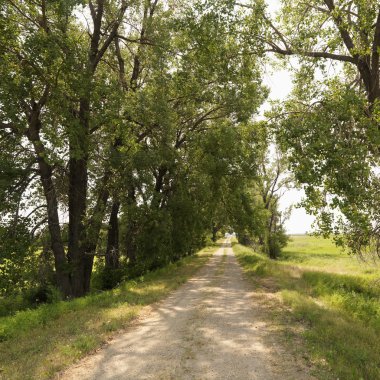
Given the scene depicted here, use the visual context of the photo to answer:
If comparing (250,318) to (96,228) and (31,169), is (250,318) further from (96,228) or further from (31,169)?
(31,169)

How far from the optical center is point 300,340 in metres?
7.50

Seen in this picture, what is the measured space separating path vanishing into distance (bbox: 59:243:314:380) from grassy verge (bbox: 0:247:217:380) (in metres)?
0.40

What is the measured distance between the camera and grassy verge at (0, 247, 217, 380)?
21.0 ft

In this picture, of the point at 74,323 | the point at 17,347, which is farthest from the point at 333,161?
the point at 17,347

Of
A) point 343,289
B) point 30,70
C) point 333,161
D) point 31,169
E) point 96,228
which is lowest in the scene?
point 343,289

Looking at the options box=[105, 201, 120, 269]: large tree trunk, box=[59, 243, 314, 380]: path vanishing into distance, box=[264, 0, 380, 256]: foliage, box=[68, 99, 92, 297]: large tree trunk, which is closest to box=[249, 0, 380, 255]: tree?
box=[264, 0, 380, 256]: foliage

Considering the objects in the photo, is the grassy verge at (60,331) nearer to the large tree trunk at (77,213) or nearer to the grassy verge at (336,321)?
the large tree trunk at (77,213)

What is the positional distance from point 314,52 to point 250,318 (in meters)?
9.57

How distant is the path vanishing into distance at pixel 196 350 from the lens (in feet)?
19.1

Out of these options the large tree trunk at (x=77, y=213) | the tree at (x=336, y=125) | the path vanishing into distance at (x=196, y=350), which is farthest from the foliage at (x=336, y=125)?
the large tree trunk at (x=77, y=213)

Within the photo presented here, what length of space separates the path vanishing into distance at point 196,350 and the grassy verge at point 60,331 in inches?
15.9

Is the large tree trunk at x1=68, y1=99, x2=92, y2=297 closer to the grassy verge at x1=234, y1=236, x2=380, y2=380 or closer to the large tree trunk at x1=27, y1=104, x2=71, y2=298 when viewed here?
the large tree trunk at x1=27, y1=104, x2=71, y2=298

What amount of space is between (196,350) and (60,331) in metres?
3.99

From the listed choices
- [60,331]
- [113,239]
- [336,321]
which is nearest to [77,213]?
[113,239]
